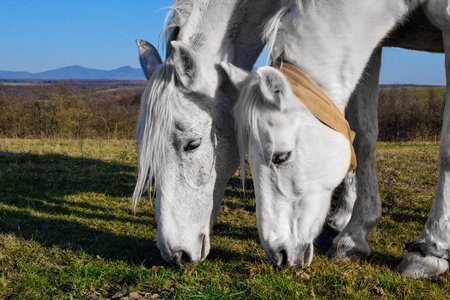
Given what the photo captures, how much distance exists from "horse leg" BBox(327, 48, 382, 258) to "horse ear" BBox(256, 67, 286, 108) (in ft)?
3.78

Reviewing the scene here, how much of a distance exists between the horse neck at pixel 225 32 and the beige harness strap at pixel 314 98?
488 millimetres

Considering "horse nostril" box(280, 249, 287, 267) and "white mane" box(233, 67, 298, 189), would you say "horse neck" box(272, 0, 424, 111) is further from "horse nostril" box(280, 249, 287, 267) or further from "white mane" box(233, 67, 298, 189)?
"horse nostril" box(280, 249, 287, 267)

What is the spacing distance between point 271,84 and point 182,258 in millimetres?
1357

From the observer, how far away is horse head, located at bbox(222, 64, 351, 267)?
2.34 meters

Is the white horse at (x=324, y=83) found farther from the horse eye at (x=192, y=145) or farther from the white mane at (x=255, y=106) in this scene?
the horse eye at (x=192, y=145)

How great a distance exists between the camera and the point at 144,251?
3359 mm

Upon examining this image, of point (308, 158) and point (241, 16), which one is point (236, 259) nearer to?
point (308, 158)

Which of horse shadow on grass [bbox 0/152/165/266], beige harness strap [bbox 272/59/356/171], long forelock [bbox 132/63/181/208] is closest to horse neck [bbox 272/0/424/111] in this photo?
beige harness strap [bbox 272/59/356/171]

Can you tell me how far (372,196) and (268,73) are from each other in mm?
1646

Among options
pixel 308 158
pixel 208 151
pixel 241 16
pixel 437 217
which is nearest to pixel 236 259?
pixel 208 151

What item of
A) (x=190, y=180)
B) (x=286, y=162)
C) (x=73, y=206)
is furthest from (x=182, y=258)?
(x=73, y=206)

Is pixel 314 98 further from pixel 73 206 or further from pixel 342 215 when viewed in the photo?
pixel 73 206

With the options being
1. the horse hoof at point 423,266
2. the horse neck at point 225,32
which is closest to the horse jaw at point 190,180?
the horse neck at point 225,32

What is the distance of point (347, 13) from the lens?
2.63 m
